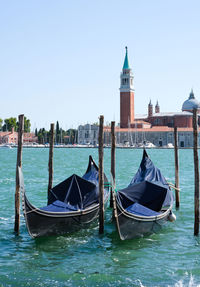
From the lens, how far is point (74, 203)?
9.45 m

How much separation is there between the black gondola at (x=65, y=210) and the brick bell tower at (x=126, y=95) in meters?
71.6

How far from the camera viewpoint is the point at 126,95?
8106 centimetres

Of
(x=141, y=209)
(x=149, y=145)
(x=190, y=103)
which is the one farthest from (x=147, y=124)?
(x=141, y=209)

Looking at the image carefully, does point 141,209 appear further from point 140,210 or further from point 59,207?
point 59,207

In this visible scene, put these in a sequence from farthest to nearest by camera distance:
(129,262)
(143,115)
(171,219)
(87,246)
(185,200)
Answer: (143,115), (185,200), (171,219), (87,246), (129,262)

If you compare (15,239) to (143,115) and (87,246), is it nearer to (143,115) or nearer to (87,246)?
(87,246)

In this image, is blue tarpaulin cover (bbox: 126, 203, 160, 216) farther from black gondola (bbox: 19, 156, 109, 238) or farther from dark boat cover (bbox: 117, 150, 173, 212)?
black gondola (bbox: 19, 156, 109, 238)

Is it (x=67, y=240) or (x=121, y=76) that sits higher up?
(x=121, y=76)

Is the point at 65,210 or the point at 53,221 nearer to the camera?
the point at 53,221

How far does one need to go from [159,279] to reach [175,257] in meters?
1.17

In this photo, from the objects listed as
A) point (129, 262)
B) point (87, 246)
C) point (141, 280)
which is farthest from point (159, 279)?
point (87, 246)

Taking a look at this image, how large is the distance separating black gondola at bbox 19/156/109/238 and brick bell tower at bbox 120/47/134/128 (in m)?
71.6

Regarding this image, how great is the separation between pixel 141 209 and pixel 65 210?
1.58 m

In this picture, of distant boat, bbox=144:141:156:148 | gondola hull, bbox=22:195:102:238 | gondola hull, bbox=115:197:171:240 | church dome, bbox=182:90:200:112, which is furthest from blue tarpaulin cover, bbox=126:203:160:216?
church dome, bbox=182:90:200:112
